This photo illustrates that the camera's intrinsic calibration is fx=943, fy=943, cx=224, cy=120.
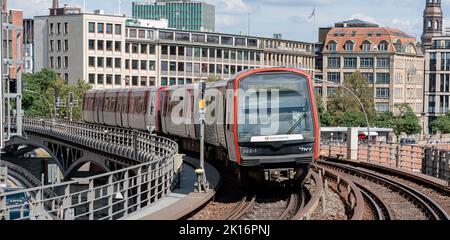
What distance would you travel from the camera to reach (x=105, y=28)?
12112 cm

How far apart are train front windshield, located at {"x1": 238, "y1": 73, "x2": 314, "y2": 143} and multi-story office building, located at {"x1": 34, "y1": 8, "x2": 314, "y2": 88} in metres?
97.0

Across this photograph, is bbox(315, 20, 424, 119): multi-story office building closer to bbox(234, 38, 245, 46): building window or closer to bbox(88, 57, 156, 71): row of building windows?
bbox(234, 38, 245, 46): building window

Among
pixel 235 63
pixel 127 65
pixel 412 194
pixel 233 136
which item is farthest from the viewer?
pixel 235 63

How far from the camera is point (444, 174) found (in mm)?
34344

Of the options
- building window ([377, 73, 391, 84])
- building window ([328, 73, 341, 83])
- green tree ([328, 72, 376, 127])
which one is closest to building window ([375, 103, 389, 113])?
building window ([377, 73, 391, 84])

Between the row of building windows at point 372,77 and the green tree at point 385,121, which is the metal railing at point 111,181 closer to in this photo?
the green tree at point 385,121

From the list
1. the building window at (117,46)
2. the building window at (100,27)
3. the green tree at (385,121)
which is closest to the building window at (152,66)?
the building window at (117,46)

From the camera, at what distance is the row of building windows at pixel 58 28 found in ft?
401

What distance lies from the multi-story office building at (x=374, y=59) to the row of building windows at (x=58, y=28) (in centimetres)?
4220

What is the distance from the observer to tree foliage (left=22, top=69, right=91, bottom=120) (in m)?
→ 99.0
